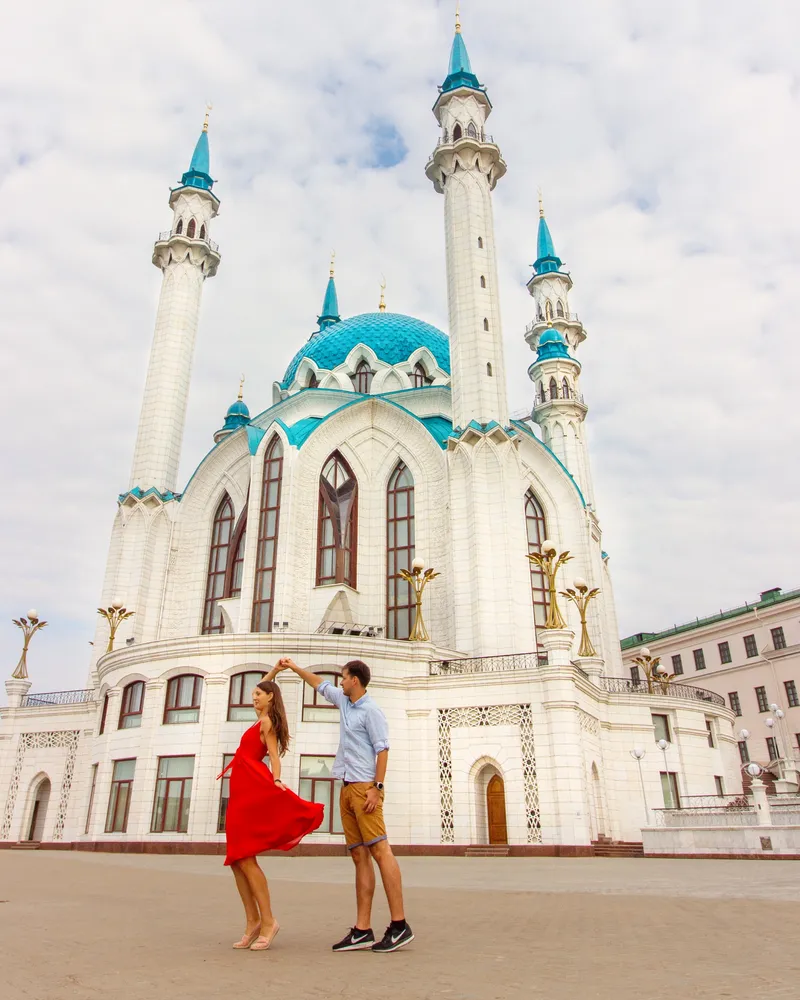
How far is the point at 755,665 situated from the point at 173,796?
34.2m

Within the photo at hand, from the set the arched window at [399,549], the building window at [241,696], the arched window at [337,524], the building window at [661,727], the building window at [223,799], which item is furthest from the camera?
the arched window at [337,524]

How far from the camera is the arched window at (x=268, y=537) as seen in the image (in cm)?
2933

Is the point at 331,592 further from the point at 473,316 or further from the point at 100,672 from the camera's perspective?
the point at 473,316

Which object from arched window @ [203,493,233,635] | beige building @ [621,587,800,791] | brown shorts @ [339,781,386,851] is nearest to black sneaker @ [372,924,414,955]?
brown shorts @ [339,781,386,851]

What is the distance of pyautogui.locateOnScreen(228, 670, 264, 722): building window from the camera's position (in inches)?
861

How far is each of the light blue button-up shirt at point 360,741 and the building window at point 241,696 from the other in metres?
17.4

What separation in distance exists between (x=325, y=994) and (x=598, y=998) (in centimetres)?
120

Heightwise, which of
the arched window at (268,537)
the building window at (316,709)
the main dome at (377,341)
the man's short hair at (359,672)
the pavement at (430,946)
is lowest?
the pavement at (430,946)

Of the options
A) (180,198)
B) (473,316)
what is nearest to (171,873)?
(473,316)

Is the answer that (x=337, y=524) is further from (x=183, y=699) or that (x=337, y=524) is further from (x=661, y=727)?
(x=661, y=727)

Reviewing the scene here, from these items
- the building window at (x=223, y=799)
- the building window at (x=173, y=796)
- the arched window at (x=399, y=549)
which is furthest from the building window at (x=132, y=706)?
the arched window at (x=399, y=549)

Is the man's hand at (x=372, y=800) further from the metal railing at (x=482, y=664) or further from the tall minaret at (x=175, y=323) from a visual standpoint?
the tall minaret at (x=175, y=323)

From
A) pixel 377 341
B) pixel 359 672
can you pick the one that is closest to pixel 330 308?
pixel 377 341

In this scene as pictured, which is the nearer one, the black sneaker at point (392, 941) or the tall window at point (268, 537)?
the black sneaker at point (392, 941)
